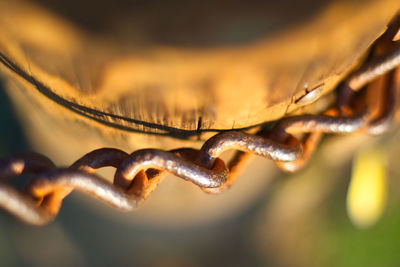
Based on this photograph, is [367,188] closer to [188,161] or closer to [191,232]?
[191,232]

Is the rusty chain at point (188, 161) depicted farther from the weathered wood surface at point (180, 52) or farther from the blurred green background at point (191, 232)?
the blurred green background at point (191, 232)

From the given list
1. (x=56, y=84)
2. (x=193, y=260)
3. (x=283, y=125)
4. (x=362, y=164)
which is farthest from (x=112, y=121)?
(x=362, y=164)

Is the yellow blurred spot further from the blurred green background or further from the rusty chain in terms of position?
the rusty chain

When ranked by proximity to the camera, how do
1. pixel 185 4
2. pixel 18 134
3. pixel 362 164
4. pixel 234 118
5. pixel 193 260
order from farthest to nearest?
pixel 362 164 → pixel 193 260 → pixel 18 134 → pixel 234 118 → pixel 185 4

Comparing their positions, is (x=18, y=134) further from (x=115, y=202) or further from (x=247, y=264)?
(x=247, y=264)

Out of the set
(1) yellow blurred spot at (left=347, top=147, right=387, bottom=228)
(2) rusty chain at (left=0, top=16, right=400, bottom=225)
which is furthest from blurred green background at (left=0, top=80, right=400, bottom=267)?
(2) rusty chain at (left=0, top=16, right=400, bottom=225)

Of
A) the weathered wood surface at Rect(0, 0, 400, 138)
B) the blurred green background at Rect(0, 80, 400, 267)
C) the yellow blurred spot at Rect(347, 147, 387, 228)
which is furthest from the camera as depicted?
the yellow blurred spot at Rect(347, 147, 387, 228)
